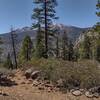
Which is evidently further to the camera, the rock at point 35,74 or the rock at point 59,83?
the rock at point 35,74

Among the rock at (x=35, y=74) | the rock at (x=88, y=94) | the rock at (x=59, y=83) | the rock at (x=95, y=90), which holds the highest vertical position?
the rock at (x=35, y=74)


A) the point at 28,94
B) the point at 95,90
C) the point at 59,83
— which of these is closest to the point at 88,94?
the point at 95,90

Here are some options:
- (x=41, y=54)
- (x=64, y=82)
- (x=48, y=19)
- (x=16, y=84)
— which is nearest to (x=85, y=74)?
(x=64, y=82)

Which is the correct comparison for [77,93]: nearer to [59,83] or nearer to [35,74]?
[59,83]

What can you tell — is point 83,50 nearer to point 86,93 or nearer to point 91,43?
point 91,43

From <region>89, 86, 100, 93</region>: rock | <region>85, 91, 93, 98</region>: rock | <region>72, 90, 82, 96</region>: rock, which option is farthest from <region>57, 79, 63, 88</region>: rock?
<region>89, 86, 100, 93</region>: rock

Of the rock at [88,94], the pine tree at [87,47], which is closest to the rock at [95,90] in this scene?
the rock at [88,94]

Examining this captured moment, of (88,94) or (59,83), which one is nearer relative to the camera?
(88,94)

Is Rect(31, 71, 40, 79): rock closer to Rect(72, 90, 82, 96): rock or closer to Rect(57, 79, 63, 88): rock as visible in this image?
Rect(57, 79, 63, 88): rock

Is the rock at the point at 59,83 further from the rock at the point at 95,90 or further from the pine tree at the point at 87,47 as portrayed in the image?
the pine tree at the point at 87,47

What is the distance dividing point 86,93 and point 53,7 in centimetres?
2150

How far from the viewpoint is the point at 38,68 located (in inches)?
667

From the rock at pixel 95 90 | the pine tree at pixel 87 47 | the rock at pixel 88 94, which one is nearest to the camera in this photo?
the rock at pixel 88 94

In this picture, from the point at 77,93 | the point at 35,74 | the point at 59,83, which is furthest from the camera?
the point at 35,74
